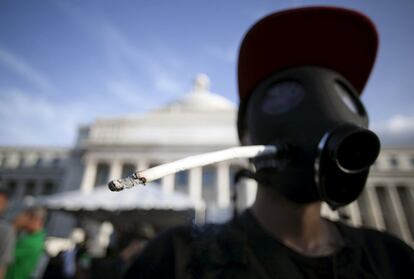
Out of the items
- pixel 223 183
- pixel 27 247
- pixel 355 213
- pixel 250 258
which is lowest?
pixel 355 213

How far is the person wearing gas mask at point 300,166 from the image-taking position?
101cm

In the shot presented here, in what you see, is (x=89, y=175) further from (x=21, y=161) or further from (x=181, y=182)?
(x=21, y=161)

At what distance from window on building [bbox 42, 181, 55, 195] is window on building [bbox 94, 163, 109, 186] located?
16102 mm

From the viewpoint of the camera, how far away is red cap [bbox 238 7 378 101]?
1.36 metres

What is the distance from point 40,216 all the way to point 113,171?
27.8 m

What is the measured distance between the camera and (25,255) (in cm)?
472

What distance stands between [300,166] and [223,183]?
98.4 ft

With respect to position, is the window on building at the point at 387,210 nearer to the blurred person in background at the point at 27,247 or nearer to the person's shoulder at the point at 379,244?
the blurred person in background at the point at 27,247

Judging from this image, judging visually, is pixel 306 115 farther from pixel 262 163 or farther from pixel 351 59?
pixel 351 59

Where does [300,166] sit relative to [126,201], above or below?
above

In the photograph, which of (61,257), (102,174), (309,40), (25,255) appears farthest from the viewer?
(102,174)

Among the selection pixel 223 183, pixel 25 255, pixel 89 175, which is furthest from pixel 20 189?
pixel 25 255

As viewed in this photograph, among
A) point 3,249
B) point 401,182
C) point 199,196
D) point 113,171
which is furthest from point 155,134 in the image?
point 401,182

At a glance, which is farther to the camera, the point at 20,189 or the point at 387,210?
the point at 20,189
